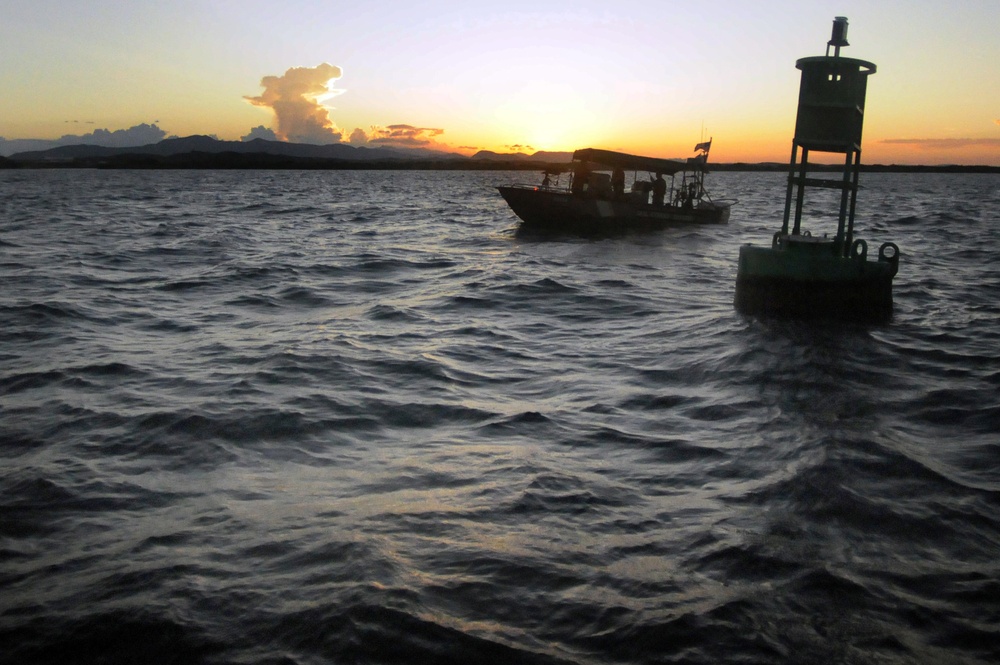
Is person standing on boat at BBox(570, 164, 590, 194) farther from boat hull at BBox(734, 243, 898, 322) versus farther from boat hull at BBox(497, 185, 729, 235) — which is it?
boat hull at BBox(734, 243, 898, 322)

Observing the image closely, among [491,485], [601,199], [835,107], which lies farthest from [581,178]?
[491,485]

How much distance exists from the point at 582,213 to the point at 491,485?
87.1 ft

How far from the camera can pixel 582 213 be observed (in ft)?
107

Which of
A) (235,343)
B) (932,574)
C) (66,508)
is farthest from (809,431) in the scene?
(235,343)

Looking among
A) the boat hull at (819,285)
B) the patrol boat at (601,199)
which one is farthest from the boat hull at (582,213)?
the boat hull at (819,285)

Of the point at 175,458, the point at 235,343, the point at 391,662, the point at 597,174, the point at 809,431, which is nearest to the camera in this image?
the point at 391,662

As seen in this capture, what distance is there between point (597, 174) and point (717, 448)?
2681cm

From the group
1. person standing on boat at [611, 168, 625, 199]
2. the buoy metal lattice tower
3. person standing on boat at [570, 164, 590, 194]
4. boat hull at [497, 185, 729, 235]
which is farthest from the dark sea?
person standing on boat at [611, 168, 625, 199]

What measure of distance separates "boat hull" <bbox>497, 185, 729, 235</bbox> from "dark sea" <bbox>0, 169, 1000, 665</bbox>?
54.8 feet

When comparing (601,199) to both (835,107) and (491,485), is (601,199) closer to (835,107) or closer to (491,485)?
(835,107)

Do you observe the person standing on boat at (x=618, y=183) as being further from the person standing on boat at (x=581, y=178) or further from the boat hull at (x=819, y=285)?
the boat hull at (x=819, y=285)

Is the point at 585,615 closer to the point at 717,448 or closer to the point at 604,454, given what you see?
the point at 604,454

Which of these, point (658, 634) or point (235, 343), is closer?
point (658, 634)

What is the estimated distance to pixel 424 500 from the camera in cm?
650
